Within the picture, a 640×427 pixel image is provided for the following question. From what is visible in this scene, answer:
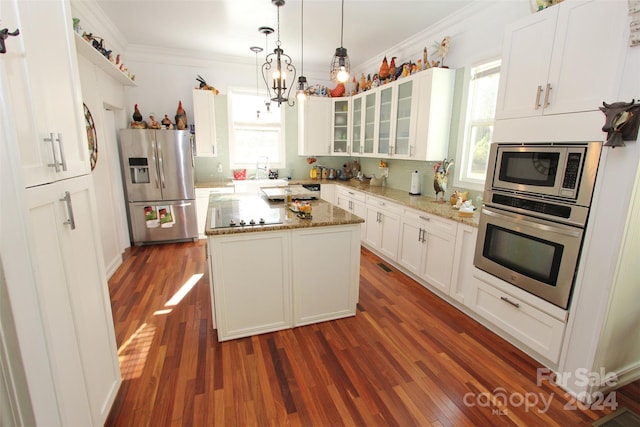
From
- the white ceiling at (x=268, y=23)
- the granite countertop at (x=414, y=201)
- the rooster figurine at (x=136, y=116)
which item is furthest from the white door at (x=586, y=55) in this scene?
the rooster figurine at (x=136, y=116)

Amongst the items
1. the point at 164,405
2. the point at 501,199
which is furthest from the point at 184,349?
the point at 501,199

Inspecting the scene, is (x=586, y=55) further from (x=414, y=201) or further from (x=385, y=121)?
(x=385, y=121)

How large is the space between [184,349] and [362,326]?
55.1 inches

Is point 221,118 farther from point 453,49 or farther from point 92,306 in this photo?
point 92,306

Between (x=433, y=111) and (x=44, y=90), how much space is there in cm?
320

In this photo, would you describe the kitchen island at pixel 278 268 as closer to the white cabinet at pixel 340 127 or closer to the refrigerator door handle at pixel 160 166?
the refrigerator door handle at pixel 160 166

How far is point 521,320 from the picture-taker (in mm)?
2102

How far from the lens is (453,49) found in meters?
3.24

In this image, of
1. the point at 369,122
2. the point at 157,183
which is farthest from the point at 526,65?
the point at 157,183

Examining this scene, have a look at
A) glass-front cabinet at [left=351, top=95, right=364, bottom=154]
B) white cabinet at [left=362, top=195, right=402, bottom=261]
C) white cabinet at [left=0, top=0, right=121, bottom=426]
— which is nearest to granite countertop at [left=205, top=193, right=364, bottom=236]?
white cabinet at [left=0, top=0, right=121, bottom=426]

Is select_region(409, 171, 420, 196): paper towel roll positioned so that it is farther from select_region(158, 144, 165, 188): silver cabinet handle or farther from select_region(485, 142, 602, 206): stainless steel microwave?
select_region(158, 144, 165, 188): silver cabinet handle

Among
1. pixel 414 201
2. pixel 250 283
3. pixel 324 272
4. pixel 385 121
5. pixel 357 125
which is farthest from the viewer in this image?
pixel 357 125

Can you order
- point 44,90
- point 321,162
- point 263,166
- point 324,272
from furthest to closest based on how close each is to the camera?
point 321,162 < point 263,166 < point 324,272 < point 44,90

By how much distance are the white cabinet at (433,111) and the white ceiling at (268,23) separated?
2.14ft
